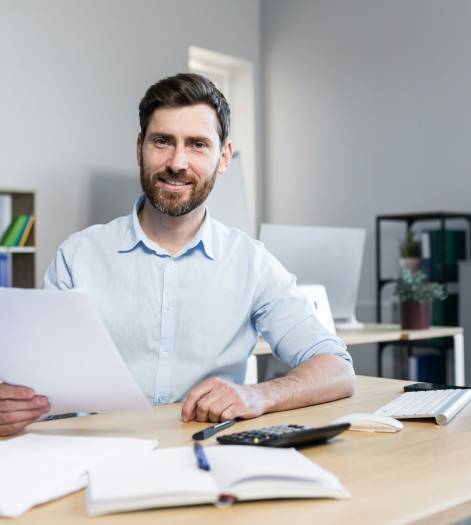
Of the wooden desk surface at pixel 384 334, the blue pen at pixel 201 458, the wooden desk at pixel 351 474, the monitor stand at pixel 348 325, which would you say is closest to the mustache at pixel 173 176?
the wooden desk at pixel 351 474

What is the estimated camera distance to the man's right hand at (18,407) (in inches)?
47.6

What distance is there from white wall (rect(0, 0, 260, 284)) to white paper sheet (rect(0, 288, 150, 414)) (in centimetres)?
366

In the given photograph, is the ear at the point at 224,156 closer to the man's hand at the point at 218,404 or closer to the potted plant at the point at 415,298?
the man's hand at the point at 218,404

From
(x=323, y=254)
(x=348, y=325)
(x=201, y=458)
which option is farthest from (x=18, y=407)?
(x=348, y=325)

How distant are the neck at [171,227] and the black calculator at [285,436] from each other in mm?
720

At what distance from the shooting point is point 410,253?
15.5 feet

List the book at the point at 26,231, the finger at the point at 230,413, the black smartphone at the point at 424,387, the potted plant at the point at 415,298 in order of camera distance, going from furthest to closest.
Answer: the book at the point at 26,231 → the potted plant at the point at 415,298 → the black smartphone at the point at 424,387 → the finger at the point at 230,413

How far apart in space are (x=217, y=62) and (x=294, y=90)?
2.23 feet

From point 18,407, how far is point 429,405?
0.73 m

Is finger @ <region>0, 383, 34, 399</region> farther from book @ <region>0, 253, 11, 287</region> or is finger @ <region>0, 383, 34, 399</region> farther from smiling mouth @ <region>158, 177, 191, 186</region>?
book @ <region>0, 253, 11, 287</region>

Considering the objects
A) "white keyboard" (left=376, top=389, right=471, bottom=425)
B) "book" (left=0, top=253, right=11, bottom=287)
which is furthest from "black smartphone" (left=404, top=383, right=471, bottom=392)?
"book" (left=0, top=253, right=11, bottom=287)

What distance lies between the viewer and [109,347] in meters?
1.13

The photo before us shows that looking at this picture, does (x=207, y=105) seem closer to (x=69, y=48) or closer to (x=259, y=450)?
(x=259, y=450)

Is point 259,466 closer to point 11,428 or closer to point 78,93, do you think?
point 11,428
